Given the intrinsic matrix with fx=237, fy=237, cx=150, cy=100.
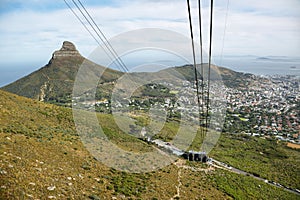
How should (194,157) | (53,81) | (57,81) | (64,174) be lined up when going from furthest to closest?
(57,81) < (53,81) < (194,157) < (64,174)

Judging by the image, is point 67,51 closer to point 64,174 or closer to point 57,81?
point 57,81

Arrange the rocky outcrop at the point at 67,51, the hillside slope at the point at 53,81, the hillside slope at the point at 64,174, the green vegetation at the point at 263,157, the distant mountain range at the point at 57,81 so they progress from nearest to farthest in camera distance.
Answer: the hillside slope at the point at 64,174
the green vegetation at the point at 263,157
the hillside slope at the point at 53,81
the distant mountain range at the point at 57,81
the rocky outcrop at the point at 67,51

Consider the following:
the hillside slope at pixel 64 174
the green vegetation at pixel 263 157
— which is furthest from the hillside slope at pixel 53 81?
the hillside slope at pixel 64 174

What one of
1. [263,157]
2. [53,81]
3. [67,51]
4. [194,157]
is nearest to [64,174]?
[194,157]

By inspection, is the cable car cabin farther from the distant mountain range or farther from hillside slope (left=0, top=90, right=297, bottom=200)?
the distant mountain range

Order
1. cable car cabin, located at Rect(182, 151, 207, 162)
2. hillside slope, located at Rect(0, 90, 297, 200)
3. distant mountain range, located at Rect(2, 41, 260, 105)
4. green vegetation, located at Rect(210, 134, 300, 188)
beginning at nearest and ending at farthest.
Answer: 1. hillside slope, located at Rect(0, 90, 297, 200)
2. cable car cabin, located at Rect(182, 151, 207, 162)
3. green vegetation, located at Rect(210, 134, 300, 188)
4. distant mountain range, located at Rect(2, 41, 260, 105)

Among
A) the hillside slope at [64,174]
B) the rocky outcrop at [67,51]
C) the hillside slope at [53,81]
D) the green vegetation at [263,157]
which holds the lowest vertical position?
the green vegetation at [263,157]

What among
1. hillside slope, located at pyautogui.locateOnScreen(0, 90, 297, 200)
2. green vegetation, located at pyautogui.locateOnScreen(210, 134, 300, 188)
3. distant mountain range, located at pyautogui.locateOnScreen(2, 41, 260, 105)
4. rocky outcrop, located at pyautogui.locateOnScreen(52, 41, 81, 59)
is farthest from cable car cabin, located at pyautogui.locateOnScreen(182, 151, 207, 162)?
rocky outcrop, located at pyautogui.locateOnScreen(52, 41, 81, 59)

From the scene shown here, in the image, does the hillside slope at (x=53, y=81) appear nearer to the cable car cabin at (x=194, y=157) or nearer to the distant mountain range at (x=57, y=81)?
the distant mountain range at (x=57, y=81)

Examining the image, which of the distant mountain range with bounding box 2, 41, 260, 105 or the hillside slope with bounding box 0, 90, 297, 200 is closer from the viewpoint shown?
the hillside slope with bounding box 0, 90, 297, 200

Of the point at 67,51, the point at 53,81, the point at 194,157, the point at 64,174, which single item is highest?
the point at 67,51
